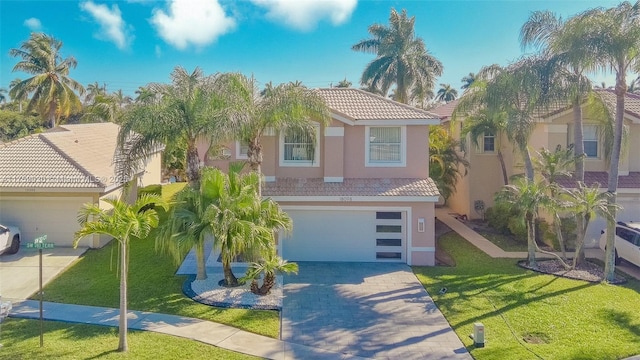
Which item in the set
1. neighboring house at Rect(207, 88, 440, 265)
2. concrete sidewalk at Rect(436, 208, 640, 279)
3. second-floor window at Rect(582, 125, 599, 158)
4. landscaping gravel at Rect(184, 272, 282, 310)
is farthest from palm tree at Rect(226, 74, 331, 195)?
second-floor window at Rect(582, 125, 599, 158)

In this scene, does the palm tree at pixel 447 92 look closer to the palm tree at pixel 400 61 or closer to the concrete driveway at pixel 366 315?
the palm tree at pixel 400 61

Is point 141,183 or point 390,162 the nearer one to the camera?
point 390,162

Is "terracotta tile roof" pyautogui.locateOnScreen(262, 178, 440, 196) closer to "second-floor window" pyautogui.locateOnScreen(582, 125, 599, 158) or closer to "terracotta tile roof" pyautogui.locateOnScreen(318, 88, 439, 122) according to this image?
"terracotta tile roof" pyautogui.locateOnScreen(318, 88, 439, 122)

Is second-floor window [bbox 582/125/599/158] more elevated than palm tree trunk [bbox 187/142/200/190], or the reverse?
second-floor window [bbox 582/125/599/158]

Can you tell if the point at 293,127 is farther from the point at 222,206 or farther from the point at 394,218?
the point at 394,218

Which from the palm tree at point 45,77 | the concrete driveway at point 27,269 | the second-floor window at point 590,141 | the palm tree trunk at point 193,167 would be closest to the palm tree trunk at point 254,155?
the palm tree trunk at point 193,167

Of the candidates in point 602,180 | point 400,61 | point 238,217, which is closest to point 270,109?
point 238,217

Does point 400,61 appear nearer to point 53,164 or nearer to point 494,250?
point 494,250

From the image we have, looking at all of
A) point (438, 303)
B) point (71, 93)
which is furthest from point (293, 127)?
point (71, 93)
